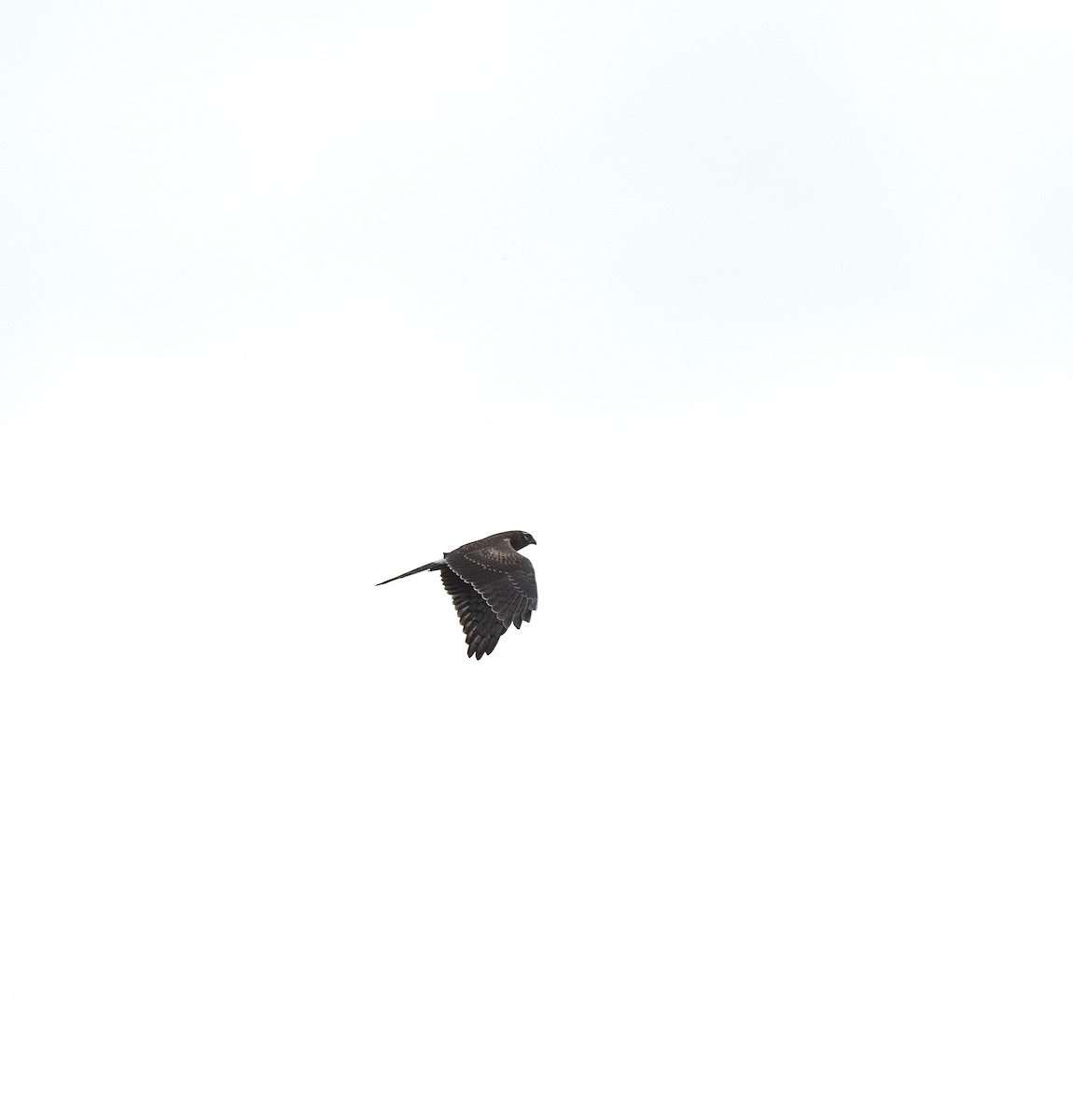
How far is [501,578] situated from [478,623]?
911 mm

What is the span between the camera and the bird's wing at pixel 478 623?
34.8 m

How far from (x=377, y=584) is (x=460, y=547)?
1.84 meters

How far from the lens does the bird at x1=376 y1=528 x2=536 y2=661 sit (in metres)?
34.6

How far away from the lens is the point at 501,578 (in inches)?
1387

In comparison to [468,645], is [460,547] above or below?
above

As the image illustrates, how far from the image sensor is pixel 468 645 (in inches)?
1375

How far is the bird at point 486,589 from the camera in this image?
114 feet

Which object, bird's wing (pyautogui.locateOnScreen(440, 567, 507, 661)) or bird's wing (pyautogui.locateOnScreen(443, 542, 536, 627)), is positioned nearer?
bird's wing (pyautogui.locateOnScreen(443, 542, 536, 627))

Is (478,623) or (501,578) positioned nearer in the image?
(478,623)

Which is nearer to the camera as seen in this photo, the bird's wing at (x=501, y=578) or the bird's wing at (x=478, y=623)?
the bird's wing at (x=501, y=578)

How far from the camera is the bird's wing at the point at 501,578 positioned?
34.6 metres

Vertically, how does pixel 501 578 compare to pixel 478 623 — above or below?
above

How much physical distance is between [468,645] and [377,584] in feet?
6.89

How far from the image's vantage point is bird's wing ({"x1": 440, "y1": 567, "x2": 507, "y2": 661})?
114ft
